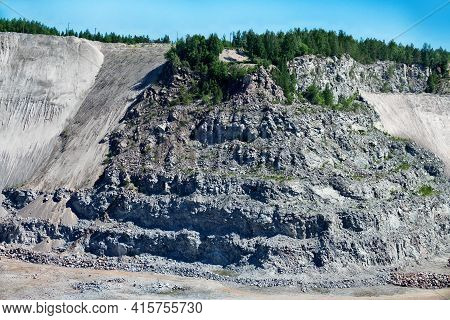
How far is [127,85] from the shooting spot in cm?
7394

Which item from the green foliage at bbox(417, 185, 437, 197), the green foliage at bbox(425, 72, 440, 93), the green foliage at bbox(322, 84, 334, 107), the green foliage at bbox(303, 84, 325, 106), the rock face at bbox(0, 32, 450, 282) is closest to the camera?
the rock face at bbox(0, 32, 450, 282)

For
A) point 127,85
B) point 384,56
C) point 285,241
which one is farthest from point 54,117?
point 384,56

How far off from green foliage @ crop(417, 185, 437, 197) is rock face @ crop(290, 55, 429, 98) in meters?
12.4

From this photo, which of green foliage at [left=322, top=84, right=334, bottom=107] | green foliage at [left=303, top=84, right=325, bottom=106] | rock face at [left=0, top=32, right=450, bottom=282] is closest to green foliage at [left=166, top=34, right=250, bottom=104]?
rock face at [left=0, top=32, right=450, bottom=282]

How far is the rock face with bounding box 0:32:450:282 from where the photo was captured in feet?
181

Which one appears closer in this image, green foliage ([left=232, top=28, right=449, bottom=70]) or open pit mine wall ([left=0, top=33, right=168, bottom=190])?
open pit mine wall ([left=0, top=33, right=168, bottom=190])

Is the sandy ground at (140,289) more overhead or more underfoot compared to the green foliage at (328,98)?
more underfoot

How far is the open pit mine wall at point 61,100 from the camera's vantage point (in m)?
66.4

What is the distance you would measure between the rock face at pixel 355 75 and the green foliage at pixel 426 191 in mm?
12380

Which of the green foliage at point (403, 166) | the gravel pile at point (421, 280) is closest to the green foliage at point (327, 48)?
the green foliage at point (403, 166)

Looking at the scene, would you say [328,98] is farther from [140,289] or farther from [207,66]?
[140,289]

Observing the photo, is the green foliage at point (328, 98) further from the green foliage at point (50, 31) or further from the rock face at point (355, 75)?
the green foliage at point (50, 31)

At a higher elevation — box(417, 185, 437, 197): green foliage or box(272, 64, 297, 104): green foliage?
box(272, 64, 297, 104): green foliage

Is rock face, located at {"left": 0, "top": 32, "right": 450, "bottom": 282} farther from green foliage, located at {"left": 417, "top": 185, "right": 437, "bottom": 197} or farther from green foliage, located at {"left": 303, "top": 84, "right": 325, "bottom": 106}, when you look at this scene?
green foliage, located at {"left": 303, "top": 84, "right": 325, "bottom": 106}
